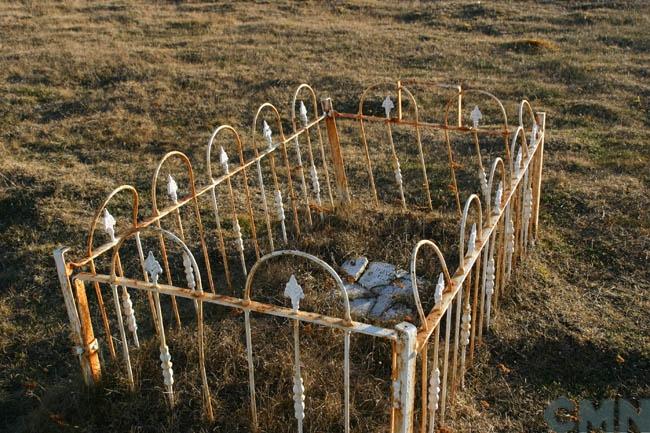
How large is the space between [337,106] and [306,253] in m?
6.45

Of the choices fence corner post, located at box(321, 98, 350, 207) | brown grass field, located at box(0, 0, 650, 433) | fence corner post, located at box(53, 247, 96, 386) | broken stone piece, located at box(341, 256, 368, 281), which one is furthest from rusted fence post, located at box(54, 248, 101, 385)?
fence corner post, located at box(321, 98, 350, 207)

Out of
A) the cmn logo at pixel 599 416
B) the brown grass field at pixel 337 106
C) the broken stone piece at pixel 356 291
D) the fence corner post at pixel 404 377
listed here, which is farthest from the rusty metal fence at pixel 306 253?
the cmn logo at pixel 599 416

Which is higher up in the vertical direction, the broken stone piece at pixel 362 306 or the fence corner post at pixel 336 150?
the fence corner post at pixel 336 150

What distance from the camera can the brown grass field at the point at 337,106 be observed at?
3633mm

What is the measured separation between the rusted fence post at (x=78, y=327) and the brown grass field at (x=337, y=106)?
119mm

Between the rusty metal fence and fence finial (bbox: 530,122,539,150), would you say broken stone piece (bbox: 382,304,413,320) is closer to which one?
the rusty metal fence

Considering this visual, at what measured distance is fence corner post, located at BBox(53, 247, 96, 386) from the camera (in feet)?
10.3

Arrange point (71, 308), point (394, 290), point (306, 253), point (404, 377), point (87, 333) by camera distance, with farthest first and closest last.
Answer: point (394, 290)
point (87, 333)
point (71, 308)
point (306, 253)
point (404, 377)

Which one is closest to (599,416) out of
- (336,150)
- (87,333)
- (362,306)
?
(362,306)

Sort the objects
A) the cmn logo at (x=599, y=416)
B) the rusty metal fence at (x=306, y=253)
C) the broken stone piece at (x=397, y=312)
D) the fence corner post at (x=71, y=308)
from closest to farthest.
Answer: the rusty metal fence at (x=306, y=253) → the fence corner post at (x=71, y=308) → the cmn logo at (x=599, y=416) → the broken stone piece at (x=397, y=312)

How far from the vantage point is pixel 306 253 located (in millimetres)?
3096

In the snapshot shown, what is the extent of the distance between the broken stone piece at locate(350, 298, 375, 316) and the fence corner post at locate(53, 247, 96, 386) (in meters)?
1.70

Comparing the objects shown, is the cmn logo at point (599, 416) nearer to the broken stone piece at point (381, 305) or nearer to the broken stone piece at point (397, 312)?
the broken stone piece at point (397, 312)

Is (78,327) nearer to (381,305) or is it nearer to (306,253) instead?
(306,253)
